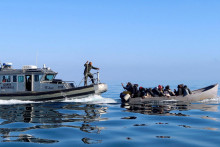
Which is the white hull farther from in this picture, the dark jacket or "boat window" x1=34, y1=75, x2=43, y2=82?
the dark jacket

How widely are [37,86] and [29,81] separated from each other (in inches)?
38.7

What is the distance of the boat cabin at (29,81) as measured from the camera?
24.3 meters

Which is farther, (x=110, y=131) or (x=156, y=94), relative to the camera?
(x=156, y=94)

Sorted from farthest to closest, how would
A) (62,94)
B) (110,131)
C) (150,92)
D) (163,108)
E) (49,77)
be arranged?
(49,77) < (150,92) < (62,94) < (163,108) < (110,131)

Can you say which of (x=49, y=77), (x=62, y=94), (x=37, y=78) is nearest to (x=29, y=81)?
(x=37, y=78)

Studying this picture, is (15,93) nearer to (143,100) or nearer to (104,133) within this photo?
(143,100)

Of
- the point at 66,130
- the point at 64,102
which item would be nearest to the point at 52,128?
the point at 66,130

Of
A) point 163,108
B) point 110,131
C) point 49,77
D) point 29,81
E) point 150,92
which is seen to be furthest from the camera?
point 49,77

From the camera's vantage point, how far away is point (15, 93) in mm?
24031

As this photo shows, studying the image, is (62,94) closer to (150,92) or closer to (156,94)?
(150,92)

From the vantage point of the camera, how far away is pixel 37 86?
960 inches

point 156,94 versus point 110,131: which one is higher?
point 156,94

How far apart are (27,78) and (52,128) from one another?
13.7 metres

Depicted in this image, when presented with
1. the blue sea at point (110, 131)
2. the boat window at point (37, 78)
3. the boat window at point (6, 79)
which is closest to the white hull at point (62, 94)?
the boat window at point (37, 78)
